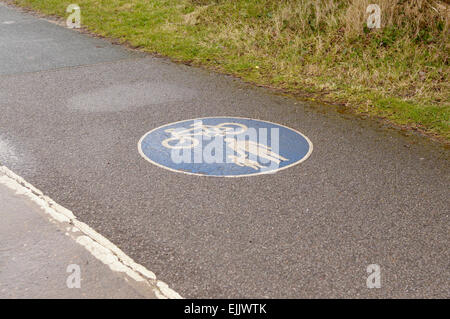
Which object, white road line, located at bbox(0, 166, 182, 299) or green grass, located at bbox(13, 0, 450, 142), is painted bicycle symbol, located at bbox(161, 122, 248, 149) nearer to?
white road line, located at bbox(0, 166, 182, 299)

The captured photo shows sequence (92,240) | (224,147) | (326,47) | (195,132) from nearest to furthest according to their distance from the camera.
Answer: (92,240)
(224,147)
(195,132)
(326,47)

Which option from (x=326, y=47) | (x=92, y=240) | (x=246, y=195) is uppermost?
(x=326, y=47)

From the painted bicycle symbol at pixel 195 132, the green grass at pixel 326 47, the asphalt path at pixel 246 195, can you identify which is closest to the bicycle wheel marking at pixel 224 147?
the painted bicycle symbol at pixel 195 132

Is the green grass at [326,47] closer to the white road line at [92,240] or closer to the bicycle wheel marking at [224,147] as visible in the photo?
the bicycle wheel marking at [224,147]

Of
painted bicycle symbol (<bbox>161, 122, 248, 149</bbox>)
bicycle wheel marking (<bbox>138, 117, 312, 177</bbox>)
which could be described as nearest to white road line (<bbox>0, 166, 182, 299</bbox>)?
bicycle wheel marking (<bbox>138, 117, 312, 177</bbox>)

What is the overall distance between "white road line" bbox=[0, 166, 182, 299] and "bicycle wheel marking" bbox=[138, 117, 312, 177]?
49.0 inches

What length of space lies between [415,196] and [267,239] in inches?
65.6

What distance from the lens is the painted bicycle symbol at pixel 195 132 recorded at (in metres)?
5.85

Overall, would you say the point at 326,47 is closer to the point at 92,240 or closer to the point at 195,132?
the point at 195,132

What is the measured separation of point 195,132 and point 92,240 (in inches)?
98.7

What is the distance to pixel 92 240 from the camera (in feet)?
13.3

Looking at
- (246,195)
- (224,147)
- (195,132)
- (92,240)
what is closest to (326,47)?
(195,132)

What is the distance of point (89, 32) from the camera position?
12.6 meters
